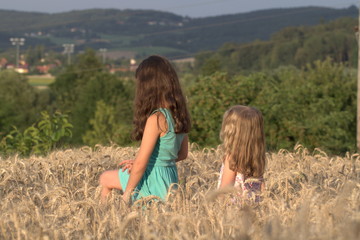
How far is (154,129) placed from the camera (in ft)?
14.6

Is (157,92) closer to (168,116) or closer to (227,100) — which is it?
(168,116)

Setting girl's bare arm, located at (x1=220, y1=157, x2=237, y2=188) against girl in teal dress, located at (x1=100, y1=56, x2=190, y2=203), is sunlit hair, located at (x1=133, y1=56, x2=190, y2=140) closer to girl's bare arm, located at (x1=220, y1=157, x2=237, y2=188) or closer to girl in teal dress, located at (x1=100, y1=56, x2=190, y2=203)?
girl in teal dress, located at (x1=100, y1=56, x2=190, y2=203)

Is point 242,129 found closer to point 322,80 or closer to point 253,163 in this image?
point 253,163

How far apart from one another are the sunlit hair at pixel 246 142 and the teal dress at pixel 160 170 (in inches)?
15.3

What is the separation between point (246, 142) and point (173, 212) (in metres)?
1.09

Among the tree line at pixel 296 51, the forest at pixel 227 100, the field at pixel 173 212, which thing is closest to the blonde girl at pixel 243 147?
the field at pixel 173 212

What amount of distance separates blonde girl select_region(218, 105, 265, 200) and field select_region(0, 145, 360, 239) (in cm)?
18

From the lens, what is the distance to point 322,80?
3456cm

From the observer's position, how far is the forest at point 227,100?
1573cm

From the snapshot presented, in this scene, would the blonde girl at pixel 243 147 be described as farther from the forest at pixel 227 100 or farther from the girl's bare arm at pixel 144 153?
the forest at pixel 227 100

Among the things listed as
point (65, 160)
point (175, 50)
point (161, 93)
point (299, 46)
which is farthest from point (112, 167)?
point (175, 50)

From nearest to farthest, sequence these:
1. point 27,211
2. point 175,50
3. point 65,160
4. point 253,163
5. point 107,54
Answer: point 27,211
point 253,163
point 65,160
point 175,50
point 107,54

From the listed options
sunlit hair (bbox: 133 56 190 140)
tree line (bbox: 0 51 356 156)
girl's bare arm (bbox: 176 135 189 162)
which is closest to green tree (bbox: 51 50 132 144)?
tree line (bbox: 0 51 356 156)

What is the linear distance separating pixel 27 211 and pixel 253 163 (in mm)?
1745
